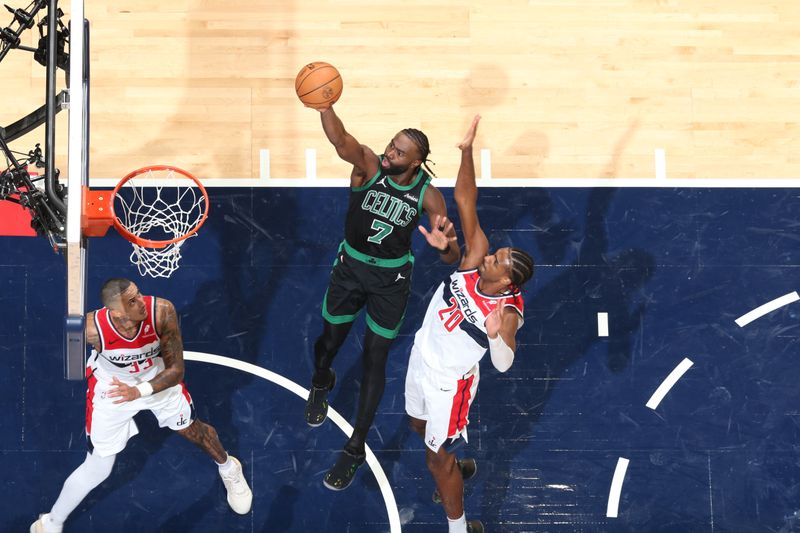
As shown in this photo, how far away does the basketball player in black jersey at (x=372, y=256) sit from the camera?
7309 mm

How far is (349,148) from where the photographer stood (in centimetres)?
732

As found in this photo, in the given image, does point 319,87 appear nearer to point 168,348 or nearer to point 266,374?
point 168,348

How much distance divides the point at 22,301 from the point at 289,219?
96.2 inches

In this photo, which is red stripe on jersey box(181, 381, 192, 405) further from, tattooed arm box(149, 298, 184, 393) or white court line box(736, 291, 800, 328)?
white court line box(736, 291, 800, 328)

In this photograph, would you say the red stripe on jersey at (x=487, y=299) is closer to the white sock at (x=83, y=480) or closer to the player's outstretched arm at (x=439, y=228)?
the player's outstretched arm at (x=439, y=228)

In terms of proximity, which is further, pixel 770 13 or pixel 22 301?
pixel 770 13

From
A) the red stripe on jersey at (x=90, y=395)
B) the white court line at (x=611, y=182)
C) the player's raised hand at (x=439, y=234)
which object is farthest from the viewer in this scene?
the white court line at (x=611, y=182)

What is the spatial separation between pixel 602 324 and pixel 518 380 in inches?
36.0

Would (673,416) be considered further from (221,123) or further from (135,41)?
(135,41)

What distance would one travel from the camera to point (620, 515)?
8.59 m

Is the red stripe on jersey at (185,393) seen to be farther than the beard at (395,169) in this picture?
Yes

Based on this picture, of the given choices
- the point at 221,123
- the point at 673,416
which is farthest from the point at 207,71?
the point at 673,416

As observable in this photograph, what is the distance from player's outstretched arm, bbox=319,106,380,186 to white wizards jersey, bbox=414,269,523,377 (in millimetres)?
1034

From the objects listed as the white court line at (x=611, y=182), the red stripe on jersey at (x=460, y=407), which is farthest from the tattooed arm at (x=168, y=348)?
the red stripe on jersey at (x=460, y=407)
